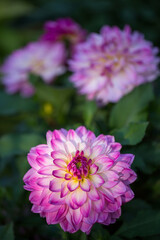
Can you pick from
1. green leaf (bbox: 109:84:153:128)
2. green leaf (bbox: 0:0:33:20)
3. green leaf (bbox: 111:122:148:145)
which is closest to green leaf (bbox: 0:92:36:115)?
green leaf (bbox: 109:84:153:128)

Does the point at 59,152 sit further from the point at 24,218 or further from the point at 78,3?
the point at 78,3

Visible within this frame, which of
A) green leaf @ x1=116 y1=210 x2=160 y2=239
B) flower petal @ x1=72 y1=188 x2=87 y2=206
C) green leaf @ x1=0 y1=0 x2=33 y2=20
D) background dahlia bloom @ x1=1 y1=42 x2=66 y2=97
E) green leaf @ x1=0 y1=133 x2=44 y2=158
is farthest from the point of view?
green leaf @ x1=0 y1=0 x2=33 y2=20

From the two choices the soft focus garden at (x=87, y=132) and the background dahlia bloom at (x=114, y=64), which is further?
the background dahlia bloom at (x=114, y=64)

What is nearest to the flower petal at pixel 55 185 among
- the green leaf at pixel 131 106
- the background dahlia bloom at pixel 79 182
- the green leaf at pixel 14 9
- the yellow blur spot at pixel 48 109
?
the background dahlia bloom at pixel 79 182

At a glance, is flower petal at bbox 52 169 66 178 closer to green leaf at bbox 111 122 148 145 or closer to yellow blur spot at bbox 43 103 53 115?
green leaf at bbox 111 122 148 145

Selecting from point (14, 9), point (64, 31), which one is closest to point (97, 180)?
point (64, 31)

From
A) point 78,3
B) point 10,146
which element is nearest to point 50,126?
point 10,146

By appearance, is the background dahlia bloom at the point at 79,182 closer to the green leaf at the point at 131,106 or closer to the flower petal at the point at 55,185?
the flower petal at the point at 55,185

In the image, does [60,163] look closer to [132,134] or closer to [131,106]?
[132,134]
